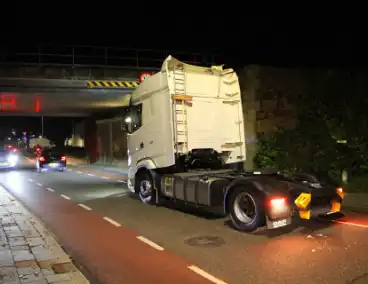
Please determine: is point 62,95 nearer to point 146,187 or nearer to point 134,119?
point 134,119

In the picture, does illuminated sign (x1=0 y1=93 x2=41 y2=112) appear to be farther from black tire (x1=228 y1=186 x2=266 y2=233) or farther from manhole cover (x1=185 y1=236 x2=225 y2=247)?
manhole cover (x1=185 y1=236 x2=225 y2=247)

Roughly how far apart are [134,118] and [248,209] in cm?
533

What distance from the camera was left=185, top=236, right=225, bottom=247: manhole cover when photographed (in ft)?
23.2

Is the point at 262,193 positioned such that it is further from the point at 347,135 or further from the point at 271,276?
the point at 347,135

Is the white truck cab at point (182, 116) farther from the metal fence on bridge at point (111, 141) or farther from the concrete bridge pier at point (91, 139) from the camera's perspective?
the concrete bridge pier at point (91, 139)

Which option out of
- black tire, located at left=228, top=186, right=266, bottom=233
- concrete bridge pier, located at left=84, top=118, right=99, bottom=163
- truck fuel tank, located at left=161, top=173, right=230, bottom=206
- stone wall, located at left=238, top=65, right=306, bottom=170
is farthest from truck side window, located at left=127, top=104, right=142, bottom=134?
concrete bridge pier, located at left=84, top=118, right=99, bottom=163

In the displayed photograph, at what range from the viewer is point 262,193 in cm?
742

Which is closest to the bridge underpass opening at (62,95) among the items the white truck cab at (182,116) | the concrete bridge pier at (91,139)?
the concrete bridge pier at (91,139)

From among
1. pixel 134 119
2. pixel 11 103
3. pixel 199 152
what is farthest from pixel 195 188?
pixel 11 103

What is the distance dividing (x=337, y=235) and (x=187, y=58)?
46.9ft

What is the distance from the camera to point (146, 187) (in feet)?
38.1

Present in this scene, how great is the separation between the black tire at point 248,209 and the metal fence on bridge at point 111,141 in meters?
20.9

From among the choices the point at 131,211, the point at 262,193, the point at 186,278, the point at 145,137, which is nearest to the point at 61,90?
the point at 145,137

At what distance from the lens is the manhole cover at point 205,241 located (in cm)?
708
